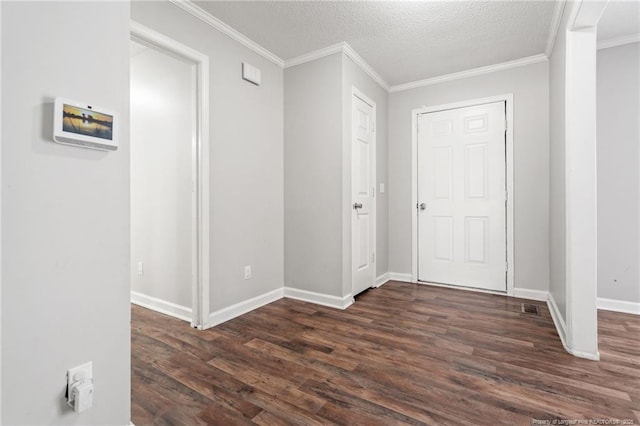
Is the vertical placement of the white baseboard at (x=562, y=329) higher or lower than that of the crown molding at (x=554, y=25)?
lower

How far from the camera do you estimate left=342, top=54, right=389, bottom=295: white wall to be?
2.95 meters

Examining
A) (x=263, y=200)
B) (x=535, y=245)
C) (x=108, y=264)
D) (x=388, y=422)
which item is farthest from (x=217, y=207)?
(x=535, y=245)

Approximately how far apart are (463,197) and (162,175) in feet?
10.2

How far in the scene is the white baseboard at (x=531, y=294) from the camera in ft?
10.1

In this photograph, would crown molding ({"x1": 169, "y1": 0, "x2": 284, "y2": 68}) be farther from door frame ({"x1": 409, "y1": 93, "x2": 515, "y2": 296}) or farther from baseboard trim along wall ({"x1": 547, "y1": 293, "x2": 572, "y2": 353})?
baseboard trim along wall ({"x1": 547, "y1": 293, "x2": 572, "y2": 353})

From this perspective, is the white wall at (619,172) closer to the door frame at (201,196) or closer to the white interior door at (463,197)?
the white interior door at (463,197)

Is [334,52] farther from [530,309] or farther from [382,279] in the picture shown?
[530,309]

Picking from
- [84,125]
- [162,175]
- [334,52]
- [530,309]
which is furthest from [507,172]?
[84,125]

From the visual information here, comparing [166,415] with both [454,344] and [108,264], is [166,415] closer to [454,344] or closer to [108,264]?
[108,264]

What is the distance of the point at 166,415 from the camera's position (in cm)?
142

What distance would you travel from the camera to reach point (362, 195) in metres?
3.29

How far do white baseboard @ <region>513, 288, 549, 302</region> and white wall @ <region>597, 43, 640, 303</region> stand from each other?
432 mm

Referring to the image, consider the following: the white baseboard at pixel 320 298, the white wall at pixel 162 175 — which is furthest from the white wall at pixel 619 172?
the white wall at pixel 162 175

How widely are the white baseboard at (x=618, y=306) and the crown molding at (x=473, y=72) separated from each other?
2359 mm
